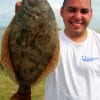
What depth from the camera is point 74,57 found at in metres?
4.18

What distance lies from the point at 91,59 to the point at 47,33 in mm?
935

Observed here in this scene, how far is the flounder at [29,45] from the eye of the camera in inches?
132

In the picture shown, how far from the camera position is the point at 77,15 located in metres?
4.00

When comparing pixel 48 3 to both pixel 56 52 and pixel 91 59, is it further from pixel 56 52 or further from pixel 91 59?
pixel 91 59

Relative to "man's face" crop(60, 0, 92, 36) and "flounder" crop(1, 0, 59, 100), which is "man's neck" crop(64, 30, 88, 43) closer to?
"man's face" crop(60, 0, 92, 36)

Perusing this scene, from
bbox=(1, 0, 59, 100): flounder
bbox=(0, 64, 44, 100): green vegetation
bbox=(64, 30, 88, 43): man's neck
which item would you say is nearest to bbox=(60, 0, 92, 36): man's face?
bbox=(64, 30, 88, 43): man's neck

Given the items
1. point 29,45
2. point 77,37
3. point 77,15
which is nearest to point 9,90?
point 77,37

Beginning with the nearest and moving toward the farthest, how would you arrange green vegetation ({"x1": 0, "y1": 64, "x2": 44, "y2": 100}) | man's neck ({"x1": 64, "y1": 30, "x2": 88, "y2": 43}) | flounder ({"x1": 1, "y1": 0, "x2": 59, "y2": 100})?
flounder ({"x1": 1, "y1": 0, "x2": 59, "y2": 100}), man's neck ({"x1": 64, "y1": 30, "x2": 88, "y2": 43}), green vegetation ({"x1": 0, "y1": 64, "x2": 44, "y2": 100})

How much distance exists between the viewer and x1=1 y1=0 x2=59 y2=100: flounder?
11.0 ft

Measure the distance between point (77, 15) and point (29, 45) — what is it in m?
0.84

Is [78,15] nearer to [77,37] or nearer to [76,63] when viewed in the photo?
[77,37]

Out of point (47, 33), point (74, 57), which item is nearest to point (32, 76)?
point (47, 33)

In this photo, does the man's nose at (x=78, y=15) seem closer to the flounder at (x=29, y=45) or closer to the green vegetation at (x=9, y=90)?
the flounder at (x=29, y=45)

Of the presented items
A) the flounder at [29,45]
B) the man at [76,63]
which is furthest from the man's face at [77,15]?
the flounder at [29,45]
